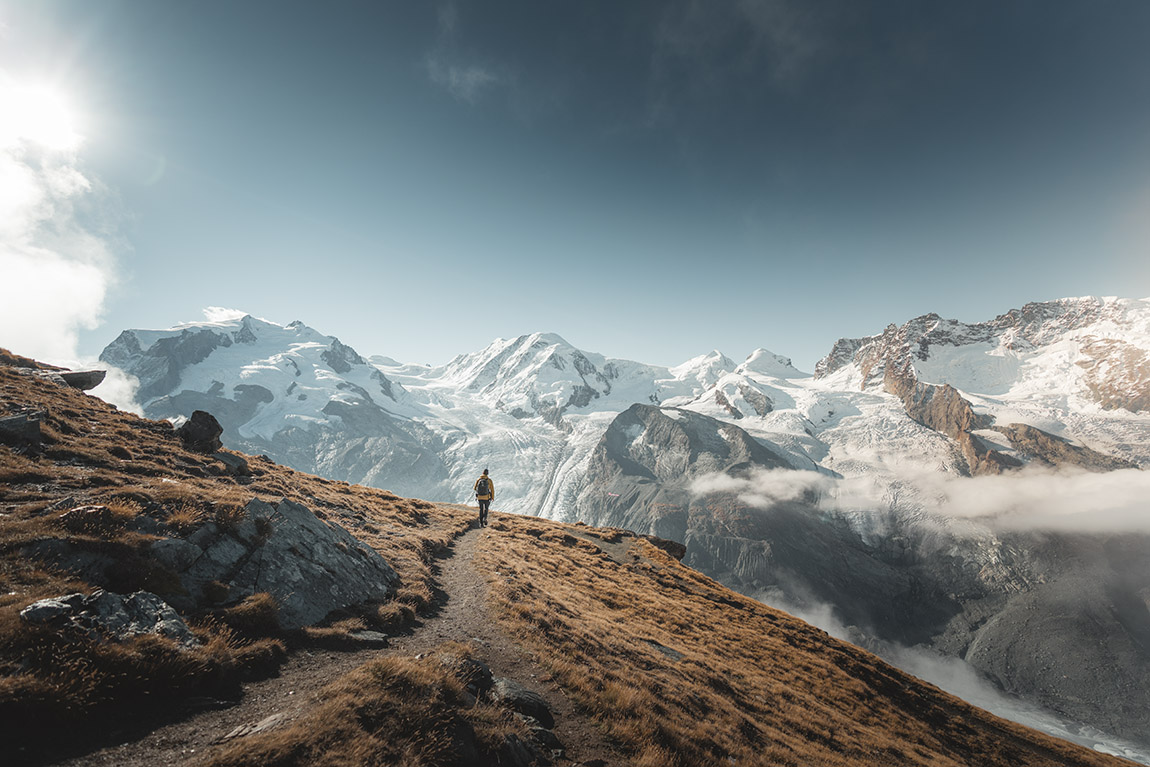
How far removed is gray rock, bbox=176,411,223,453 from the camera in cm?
2498

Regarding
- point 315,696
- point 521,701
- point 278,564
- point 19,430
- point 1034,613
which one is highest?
point 19,430

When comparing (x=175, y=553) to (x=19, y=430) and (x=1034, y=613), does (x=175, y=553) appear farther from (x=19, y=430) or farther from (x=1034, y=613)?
(x=1034, y=613)

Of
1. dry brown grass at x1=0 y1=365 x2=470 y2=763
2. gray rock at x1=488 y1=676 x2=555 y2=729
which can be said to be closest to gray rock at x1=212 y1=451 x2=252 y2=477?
dry brown grass at x1=0 y1=365 x2=470 y2=763

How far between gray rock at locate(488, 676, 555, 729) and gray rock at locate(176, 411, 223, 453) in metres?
24.2

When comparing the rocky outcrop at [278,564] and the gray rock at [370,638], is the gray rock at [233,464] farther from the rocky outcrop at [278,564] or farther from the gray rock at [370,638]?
the gray rock at [370,638]

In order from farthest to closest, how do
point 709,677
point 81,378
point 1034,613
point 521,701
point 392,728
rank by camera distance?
point 1034,613
point 81,378
point 709,677
point 521,701
point 392,728

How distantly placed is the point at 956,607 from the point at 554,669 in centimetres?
26528

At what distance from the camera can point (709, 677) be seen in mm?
18094

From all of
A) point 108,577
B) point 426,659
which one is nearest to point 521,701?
point 426,659

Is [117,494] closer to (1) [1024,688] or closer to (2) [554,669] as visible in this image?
(2) [554,669]

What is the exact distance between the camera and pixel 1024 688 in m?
158

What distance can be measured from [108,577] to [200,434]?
19657 millimetres

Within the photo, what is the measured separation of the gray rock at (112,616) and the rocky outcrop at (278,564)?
1.50m

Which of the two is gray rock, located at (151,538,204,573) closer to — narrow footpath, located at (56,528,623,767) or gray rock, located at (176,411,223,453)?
narrow footpath, located at (56,528,623,767)
